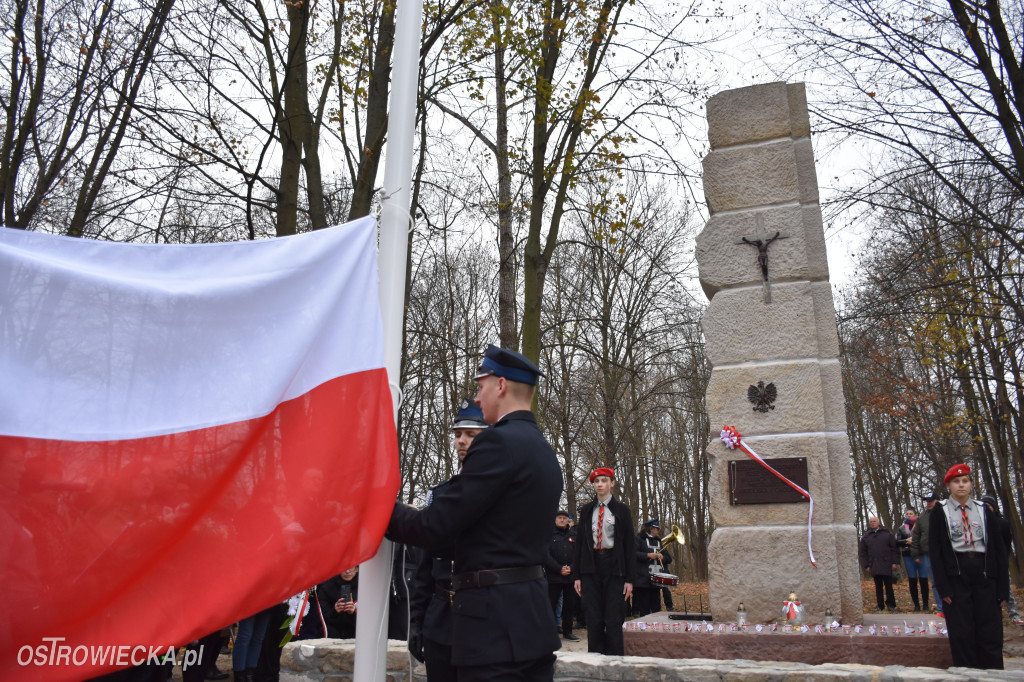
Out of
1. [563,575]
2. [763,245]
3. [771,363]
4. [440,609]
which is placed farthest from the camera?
[563,575]

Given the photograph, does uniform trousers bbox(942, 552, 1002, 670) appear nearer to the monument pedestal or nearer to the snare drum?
the monument pedestal

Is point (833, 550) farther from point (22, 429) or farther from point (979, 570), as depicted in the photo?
point (22, 429)

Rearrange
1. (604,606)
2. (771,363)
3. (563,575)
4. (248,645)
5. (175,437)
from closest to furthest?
(175,437), (248,645), (604,606), (771,363), (563,575)

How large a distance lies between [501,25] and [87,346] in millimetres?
10362

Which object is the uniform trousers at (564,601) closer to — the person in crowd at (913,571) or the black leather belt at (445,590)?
the person in crowd at (913,571)

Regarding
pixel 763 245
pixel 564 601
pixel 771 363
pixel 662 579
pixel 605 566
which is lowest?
pixel 564 601

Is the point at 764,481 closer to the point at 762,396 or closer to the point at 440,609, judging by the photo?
the point at 762,396

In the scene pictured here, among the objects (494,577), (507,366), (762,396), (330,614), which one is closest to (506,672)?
(494,577)

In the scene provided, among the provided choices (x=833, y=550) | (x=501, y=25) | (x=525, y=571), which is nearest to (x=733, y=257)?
(x=833, y=550)

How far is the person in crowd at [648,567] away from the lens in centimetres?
1374

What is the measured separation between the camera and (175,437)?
2.85 m

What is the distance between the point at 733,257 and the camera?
894 centimetres

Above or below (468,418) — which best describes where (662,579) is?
below

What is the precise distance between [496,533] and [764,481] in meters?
5.69
